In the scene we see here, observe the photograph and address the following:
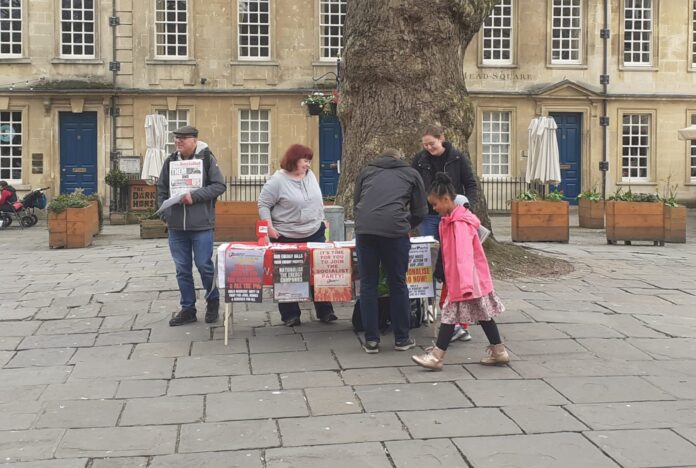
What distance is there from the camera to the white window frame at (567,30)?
2700 cm

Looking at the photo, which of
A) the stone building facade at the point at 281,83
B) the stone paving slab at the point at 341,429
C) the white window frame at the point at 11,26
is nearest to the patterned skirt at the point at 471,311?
the stone paving slab at the point at 341,429

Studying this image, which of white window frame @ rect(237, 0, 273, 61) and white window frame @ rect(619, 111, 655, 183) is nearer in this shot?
white window frame @ rect(237, 0, 273, 61)

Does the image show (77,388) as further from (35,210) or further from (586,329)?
(35,210)

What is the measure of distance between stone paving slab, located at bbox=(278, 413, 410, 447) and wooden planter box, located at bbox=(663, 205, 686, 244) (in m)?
12.6

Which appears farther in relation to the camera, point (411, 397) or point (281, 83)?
point (281, 83)

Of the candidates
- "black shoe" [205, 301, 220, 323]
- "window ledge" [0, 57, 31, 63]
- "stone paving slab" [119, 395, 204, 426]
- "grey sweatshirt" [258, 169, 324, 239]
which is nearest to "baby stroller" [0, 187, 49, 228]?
"window ledge" [0, 57, 31, 63]

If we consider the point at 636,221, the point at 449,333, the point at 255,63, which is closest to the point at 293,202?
the point at 449,333

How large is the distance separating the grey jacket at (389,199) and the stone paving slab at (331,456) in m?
2.35

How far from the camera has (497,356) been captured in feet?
21.3

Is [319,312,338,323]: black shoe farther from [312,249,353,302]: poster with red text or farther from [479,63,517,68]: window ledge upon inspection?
[479,63,517,68]: window ledge

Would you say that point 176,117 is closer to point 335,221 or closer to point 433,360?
point 335,221

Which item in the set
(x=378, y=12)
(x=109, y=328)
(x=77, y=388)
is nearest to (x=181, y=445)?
(x=77, y=388)

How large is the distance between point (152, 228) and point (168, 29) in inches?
375

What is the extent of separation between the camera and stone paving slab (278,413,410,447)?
4.87 meters
